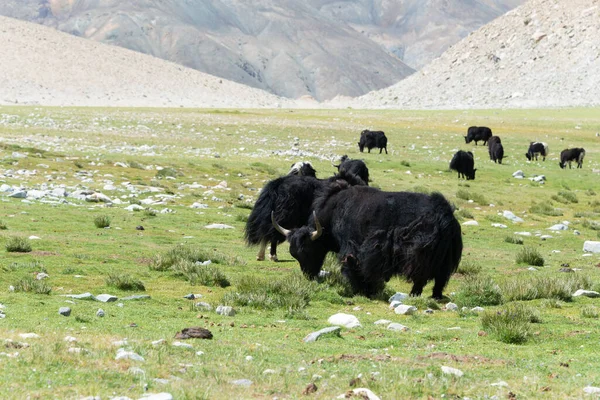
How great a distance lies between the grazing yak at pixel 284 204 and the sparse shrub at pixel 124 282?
349 centimetres

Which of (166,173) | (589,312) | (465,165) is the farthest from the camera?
(465,165)

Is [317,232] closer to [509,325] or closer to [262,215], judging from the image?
[262,215]

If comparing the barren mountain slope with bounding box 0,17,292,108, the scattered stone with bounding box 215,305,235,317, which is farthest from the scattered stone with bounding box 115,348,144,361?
the barren mountain slope with bounding box 0,17,292,108

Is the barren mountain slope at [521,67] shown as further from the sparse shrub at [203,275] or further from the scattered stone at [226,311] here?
the scattered stone at [226,311]

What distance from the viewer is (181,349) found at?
22.8 ft

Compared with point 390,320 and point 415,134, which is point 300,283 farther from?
point 415,134

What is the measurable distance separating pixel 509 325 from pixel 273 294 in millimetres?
3391

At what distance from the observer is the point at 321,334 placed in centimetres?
805

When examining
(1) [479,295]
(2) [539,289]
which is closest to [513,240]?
(2) [539,289]

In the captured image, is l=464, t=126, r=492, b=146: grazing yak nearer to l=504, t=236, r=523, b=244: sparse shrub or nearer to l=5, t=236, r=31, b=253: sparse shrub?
l=504, t=236, r=523, b=244: sparse shrub

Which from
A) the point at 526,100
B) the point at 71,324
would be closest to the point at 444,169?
the point at 71,324

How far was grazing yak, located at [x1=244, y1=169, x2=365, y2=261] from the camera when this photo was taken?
45.9 ft

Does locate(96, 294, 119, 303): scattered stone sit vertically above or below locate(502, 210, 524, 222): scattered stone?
above

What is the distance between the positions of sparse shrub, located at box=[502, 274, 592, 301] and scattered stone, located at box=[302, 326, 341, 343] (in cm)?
404
